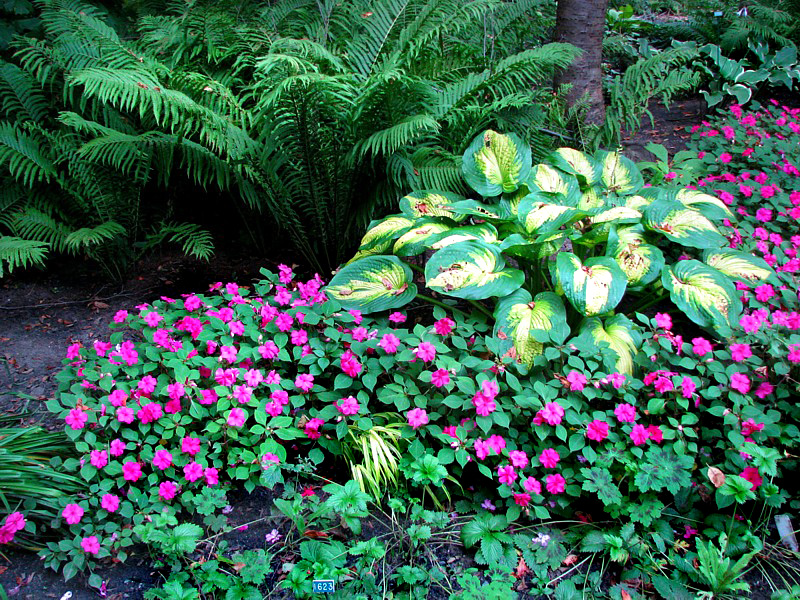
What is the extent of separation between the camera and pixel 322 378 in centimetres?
226

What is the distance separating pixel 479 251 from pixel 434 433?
2.51ft

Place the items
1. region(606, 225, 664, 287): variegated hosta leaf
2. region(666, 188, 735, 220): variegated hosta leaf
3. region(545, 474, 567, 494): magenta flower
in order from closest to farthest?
region(545, 474, 567, 494): magenta flower
region(606, 225, 664, 287): variegated hosta leaf
region(666, 188, 735, 220): variegated hosta leaf

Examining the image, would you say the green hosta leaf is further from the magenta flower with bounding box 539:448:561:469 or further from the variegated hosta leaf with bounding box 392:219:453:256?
the variegated hosta leaf with bounding box 392:219:453:256

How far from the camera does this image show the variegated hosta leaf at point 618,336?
2.15 meters

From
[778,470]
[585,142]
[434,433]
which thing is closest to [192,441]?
[434,433]

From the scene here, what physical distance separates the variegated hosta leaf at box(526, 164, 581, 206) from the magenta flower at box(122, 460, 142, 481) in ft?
6.33

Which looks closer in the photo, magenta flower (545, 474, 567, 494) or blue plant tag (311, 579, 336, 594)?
blue plant tag (311, 579, 336, 594)

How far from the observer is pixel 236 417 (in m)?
1.90

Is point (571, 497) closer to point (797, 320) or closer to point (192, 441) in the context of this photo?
point (797, 320)

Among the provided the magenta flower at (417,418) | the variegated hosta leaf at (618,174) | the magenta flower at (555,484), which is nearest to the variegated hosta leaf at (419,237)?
the magenta flower at (417,418)

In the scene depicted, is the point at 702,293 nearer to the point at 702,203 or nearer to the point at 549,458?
the point at 702,203

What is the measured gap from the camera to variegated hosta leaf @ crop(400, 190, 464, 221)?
2.78 meters

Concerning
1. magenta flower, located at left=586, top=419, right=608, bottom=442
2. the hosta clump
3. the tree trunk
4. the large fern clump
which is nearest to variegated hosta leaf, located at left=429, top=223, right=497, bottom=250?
the hosta clump

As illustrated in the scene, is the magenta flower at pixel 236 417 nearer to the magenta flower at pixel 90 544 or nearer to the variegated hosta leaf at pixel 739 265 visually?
the magenta flower at pixel 90 544
